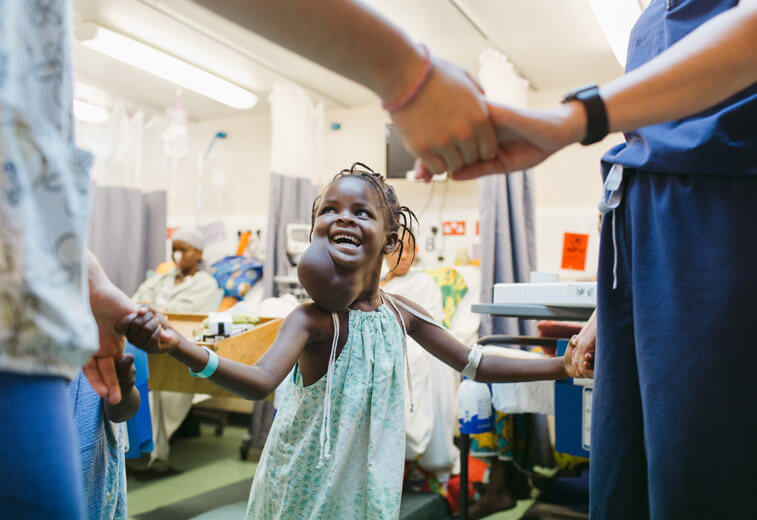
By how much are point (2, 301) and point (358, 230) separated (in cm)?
72

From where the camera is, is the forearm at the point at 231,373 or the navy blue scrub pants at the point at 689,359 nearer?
the navy blue scrub pants at the point at 689,359

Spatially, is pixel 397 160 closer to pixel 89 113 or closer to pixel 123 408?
pixel 89 113

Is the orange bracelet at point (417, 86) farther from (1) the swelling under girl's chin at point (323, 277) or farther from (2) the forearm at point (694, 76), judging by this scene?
(1) the swelling under girl's chin at point (323, 277)

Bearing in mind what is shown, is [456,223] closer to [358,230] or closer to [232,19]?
[358,230]

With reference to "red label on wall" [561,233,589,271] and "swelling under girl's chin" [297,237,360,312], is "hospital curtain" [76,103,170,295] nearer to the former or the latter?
"red label on wall" [561,233,589,271]

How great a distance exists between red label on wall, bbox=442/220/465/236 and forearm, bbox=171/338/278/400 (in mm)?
3405

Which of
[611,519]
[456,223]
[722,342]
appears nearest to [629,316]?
[722,342]

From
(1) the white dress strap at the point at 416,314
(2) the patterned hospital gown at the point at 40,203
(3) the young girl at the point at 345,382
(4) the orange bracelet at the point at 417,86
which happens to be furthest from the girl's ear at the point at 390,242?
(2) the patterned hospital gown at the point at 40,203

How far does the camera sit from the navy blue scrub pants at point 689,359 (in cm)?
70

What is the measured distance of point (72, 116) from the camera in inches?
Answer: 19.7

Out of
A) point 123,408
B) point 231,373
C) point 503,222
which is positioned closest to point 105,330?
point 231,373

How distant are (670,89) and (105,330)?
807 mm

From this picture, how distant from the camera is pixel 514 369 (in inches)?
48.2

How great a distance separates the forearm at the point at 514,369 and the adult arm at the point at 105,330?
753 mm
